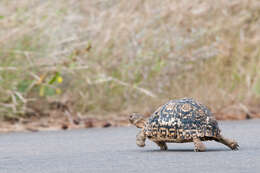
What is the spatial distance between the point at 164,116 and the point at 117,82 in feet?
14.1

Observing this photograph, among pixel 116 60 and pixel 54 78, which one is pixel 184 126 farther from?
pixel 116 60

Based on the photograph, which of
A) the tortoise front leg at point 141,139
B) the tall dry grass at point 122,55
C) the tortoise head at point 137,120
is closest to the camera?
the tortoise front leg at point 141,139

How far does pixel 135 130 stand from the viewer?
7285mm

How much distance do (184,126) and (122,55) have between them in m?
4.89

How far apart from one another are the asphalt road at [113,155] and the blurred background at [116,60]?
154cm

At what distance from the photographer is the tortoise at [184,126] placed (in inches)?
182

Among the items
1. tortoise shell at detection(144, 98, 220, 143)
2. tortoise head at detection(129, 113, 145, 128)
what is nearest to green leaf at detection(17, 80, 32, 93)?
tortoise head at detection(129, 113, 145, 128)

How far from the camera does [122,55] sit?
31.0ft

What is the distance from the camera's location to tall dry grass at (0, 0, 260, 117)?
27.6ft

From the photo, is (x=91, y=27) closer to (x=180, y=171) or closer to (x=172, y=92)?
(x=172, y=92)

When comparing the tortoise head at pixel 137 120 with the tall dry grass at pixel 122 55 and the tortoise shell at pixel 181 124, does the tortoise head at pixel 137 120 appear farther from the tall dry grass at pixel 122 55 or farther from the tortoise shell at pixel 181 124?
the tall dry grass at pixel 122 55

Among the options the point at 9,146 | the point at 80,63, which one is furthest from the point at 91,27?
the point at 9,146

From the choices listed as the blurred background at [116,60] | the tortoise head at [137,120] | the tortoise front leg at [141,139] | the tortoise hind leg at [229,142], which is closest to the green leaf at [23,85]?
the blurred background at [116,60]

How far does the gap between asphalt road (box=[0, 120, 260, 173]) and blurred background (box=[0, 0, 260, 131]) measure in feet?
5.06
